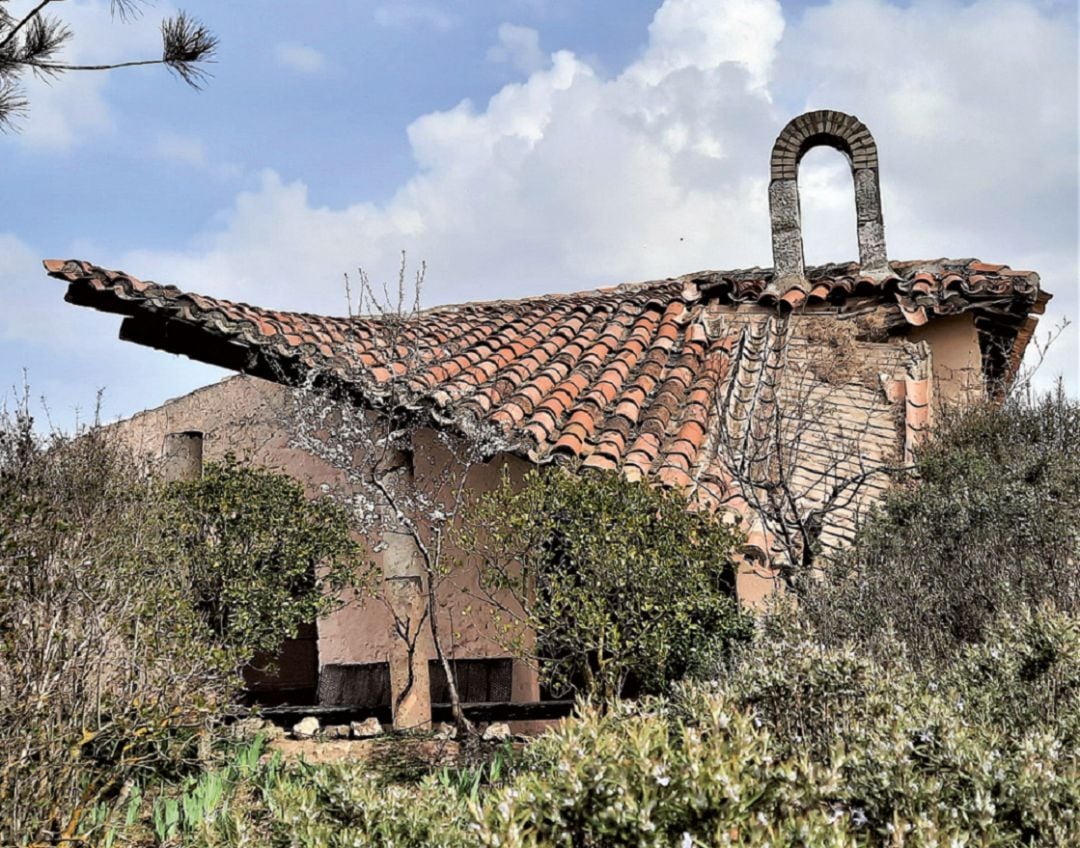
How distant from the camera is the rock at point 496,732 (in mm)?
7327

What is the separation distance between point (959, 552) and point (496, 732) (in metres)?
3.48

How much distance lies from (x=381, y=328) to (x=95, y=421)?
15.5 ft

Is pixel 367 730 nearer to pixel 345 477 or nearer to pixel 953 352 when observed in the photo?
pixel 345 477

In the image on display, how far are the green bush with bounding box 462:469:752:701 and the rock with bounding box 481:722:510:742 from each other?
987 millimetres

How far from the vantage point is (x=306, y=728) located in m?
7.84

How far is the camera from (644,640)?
6.08m

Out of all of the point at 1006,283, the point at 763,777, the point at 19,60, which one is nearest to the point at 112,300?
the point at 19,60

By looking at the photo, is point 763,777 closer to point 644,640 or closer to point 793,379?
point 644,640

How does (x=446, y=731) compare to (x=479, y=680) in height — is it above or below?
below

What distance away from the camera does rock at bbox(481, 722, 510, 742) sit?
24.0 ft

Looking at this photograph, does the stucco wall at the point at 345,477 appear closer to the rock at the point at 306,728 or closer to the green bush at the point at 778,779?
the rock at the point at 306,728

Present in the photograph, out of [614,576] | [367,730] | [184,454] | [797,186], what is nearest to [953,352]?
[797,186]

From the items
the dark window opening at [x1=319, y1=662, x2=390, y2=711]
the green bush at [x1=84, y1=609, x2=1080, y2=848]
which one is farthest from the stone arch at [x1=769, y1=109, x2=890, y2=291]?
the green bush at [x1=84, y1=609, x2=1080, y2=848]

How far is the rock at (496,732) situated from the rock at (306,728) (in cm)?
135
